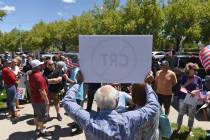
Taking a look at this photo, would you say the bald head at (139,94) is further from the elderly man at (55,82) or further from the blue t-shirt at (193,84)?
the elderly man at (55,82)

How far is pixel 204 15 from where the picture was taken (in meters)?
37.2

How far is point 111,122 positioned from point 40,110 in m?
5.12

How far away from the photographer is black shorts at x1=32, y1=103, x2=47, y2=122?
7980 mm

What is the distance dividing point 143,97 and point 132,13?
31561mm

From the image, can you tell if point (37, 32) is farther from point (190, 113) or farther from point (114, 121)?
point (114, 121)

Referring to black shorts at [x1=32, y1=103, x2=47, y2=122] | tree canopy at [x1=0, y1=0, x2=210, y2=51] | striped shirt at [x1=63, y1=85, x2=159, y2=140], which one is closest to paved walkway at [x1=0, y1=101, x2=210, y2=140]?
black shorts at [x1=32, y1=103, x2=47, y2=122]

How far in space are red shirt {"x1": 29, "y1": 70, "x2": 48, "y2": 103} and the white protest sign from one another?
13.9ft

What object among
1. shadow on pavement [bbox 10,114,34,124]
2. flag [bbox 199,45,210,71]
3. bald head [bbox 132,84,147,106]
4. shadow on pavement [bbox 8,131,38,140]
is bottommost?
shadow on pavement [bbox 8,131,38,140]

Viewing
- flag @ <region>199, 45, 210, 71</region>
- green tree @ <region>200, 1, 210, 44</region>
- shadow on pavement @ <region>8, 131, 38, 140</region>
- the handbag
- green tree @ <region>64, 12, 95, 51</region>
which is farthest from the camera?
green tree @ <region>64, 12, 95, 51</region>

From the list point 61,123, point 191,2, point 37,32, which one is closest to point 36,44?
point 37,32

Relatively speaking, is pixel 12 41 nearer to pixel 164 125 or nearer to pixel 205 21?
pixel 205 21

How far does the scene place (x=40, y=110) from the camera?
317 inches

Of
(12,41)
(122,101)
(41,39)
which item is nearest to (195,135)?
(122,101)

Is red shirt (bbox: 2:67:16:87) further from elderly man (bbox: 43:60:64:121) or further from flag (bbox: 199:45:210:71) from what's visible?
flag (bbox: 199:45:210:71)
